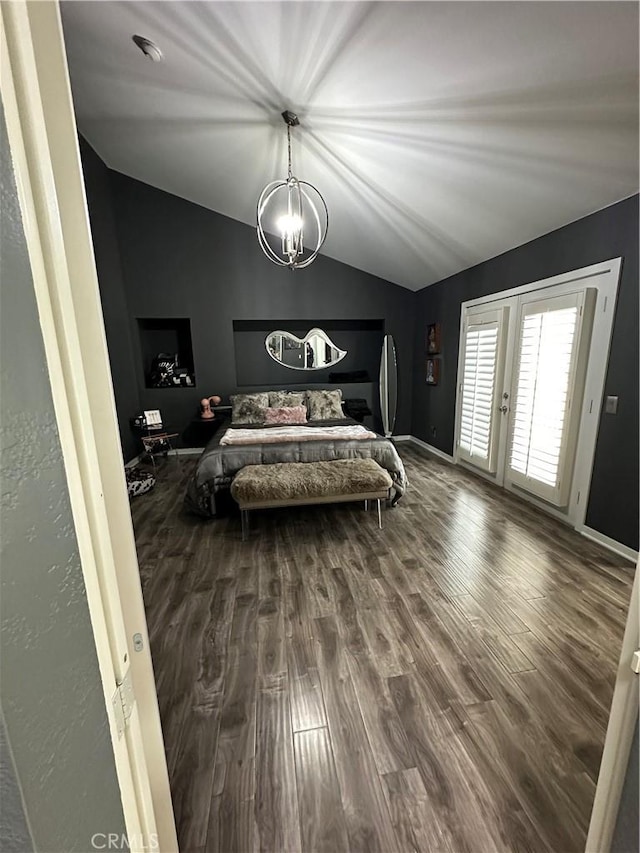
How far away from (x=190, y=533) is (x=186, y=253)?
3948mm

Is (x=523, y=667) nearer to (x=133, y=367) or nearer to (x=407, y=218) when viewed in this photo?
(x=407, y=218)

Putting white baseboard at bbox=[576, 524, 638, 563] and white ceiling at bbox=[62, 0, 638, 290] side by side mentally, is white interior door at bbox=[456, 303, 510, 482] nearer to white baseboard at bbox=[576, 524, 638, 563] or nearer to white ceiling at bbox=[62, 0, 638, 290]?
white ceiling at bbox=[62, 0, 638, 290]

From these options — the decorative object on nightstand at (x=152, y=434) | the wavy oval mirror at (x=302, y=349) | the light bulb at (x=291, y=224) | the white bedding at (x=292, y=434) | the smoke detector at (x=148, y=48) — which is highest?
the smoke detector at (x=148, y=48)

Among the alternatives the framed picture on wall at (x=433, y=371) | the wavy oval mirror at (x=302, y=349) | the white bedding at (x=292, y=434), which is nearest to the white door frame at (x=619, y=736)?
the white bedding at (x=292, y=434)

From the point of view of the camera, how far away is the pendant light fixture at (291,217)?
95.3 inches

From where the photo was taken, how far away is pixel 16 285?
39 cm

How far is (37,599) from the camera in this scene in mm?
419

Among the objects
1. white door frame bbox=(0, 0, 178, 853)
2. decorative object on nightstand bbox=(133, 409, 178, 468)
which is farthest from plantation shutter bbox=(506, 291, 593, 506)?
decorative object on nightstand bbox=(133, 409, 178, 468)

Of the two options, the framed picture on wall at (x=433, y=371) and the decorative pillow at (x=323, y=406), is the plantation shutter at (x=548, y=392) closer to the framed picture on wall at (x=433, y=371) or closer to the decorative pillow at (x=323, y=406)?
the framed picture on wall at (x=433, y=371)

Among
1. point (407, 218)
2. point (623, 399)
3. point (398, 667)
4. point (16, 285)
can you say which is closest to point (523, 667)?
point (398, 667)

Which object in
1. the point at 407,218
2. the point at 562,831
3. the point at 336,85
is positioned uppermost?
the point at 336,85

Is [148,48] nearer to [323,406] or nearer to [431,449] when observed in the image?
[323,406]

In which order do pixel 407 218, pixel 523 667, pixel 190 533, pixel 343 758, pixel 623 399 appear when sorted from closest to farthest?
pixel 343 758, pixel 523 667, pixel 623 399, pixel 190 533, pixel 407 218

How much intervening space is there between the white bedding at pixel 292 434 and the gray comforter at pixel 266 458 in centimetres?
13
